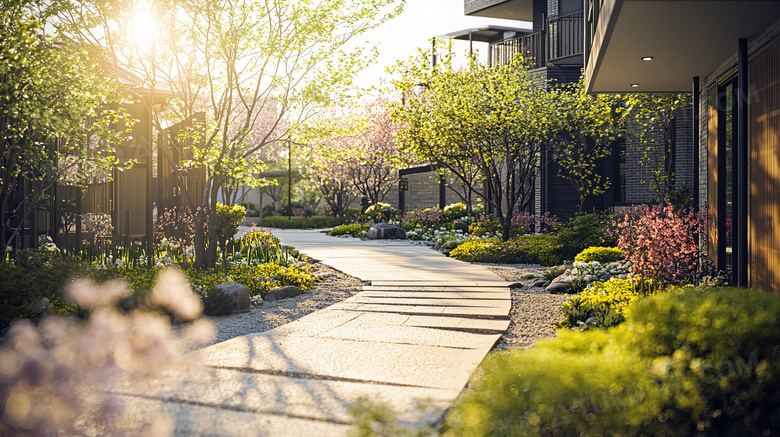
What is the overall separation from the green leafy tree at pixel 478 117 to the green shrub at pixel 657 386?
1060 centimetres

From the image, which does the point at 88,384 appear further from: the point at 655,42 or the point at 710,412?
the point at 655,42

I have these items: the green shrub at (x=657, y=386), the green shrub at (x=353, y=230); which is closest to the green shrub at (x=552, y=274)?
the green shrub at (x=657, y=386)

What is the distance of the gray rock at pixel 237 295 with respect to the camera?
23.8 feet

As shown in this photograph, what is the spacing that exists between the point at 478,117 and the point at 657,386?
36.9ft

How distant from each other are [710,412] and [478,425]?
3.80 ft

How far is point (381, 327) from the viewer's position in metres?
6.07

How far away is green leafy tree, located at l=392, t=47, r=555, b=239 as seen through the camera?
13.9 metres

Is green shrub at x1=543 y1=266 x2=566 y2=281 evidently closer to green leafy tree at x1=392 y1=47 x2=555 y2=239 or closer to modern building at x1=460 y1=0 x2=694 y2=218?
green leafy tree at x1=392 y1=47 x2=555 y2=239

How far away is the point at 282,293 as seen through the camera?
27.1ft

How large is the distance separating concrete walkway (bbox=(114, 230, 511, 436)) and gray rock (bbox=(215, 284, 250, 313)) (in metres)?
1.01

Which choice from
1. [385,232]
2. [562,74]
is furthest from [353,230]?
[562,74]

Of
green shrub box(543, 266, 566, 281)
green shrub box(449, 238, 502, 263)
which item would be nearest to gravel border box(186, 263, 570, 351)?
green shrub box(543, 266, 566, 281)

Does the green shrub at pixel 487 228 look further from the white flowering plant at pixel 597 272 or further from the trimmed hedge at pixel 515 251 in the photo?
the white flowering plant at pixel 597 272

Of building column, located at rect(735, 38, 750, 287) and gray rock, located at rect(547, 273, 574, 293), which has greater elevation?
building column, located at rect(735, 38, 750, 287)
